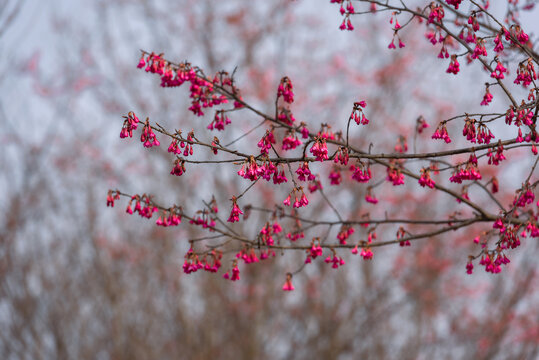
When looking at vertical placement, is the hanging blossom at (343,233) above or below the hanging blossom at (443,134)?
below

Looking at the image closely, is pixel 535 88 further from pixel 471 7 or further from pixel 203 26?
pixel 203 26

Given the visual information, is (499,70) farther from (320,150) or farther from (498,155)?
(320,150)

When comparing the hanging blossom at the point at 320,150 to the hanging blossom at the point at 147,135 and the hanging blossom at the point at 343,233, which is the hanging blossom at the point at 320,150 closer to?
the hanging blossom at the point at 147,135

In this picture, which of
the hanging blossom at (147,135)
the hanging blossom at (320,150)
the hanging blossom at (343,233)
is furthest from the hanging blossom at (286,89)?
the hanging blossom at (343,233)

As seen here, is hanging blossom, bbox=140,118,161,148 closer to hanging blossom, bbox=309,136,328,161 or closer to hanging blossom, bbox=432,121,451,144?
hanging blossom, bbox=309,136,328,161

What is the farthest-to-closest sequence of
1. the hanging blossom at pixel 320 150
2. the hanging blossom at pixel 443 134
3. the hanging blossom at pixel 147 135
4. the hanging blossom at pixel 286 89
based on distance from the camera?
the hanging blossom at pixel 286 89 → the hanging blossom at pixel 443 134 → the hanging blossom at pixel 147 135 → the hanging blossom at pixel 320 150

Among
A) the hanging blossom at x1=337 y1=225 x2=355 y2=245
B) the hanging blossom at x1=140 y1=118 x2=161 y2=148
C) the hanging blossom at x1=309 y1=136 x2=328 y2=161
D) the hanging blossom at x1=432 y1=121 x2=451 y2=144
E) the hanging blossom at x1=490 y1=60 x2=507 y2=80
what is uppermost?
the hanging blossom at x1=490 y1=60 x2=507 y2=80

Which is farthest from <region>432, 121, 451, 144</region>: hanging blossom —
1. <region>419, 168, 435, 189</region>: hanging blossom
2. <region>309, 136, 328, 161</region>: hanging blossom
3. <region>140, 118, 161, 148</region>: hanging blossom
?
<region>140, 118, 161, 148</region>: hanging blossom

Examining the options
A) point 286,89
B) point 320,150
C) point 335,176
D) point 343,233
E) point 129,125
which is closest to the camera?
point 320,150

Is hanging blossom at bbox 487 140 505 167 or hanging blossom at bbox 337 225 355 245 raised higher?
hanging blossom at bbox 337 225 355 245

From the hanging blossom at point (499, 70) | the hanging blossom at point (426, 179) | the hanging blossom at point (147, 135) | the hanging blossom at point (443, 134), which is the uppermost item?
the hanging blossom at point (499, 70)

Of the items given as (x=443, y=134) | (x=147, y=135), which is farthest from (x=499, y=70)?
(x=147, y=135)

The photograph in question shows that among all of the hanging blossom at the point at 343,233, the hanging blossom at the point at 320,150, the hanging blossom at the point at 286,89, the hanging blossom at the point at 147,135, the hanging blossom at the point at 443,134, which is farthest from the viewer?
the hanging blossom at the point at 343,233

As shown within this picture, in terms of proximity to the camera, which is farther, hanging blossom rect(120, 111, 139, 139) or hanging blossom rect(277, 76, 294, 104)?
hanging blossom rect(277, 76, 294, 104)
